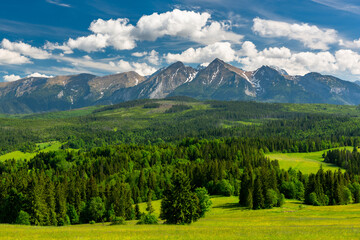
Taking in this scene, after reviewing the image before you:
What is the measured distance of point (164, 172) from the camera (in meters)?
139

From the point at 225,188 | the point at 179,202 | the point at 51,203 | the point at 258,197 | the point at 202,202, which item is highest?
the point at 179,202

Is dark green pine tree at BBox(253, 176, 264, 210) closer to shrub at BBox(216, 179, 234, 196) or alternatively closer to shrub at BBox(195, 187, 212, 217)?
shrub at BBox(195, 187, 212, 217)

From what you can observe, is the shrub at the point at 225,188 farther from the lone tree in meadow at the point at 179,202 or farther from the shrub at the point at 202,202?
the lone tree in meadow at the point at 179,202

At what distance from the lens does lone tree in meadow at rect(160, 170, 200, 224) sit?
58562mm

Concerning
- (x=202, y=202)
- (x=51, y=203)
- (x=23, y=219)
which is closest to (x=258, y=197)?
(x=202, y=202)

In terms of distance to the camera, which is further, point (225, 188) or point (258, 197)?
point (225, 188)

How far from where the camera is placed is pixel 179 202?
2297 inches

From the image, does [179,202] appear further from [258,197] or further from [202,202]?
[258,197]

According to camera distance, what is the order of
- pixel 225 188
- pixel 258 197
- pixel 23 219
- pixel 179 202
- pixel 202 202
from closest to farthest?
pixel 179 202
pixel 23 219
pixel 202 202
pixel 258 197
pixel 225 188

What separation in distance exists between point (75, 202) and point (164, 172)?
55.1 m

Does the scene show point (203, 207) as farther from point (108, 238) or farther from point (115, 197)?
point (108, 238)

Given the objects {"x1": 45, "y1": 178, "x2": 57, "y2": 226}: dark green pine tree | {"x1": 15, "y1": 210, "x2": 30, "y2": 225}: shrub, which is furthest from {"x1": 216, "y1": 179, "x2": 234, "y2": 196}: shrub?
{"x1": 15, "y1": 210, "x2": 30, "y2": 225}: shrub

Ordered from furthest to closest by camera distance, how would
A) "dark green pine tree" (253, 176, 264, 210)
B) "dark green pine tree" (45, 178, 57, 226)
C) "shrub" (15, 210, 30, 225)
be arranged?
"dark green pine tree" (253, 176, 264, 210), "dark green pine tree" (45, 178, 57, 226), "shrub" (15, 210, 30, 225)

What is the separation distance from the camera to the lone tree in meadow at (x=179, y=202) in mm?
58562
